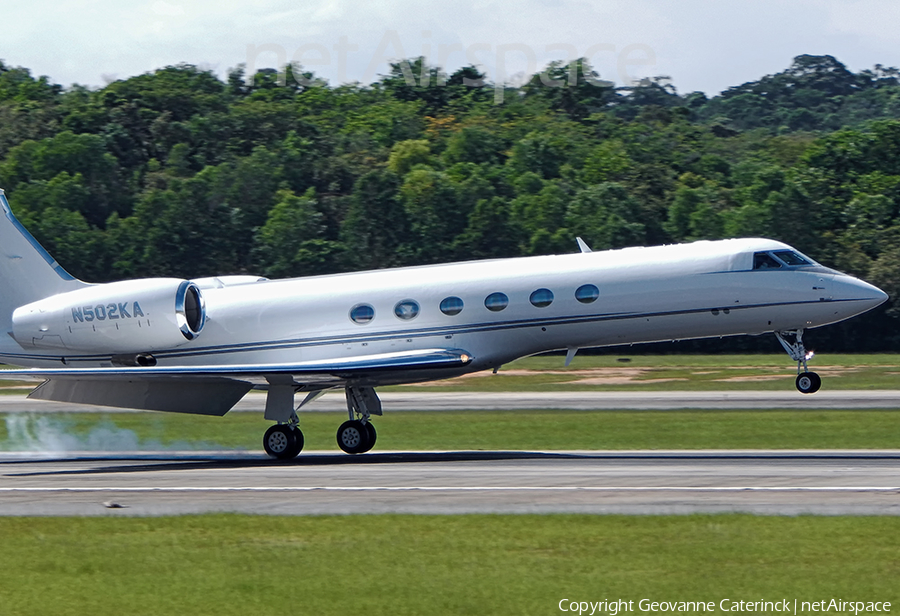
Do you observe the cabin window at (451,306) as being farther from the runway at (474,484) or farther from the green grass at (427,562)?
the green grass at (427,562)

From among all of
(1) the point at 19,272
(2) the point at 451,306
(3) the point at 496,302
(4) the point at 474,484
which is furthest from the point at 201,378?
(4) the point at 474,484

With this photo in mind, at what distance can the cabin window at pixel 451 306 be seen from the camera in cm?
2709

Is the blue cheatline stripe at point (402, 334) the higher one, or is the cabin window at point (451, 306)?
the cabin window at point (451, 306)

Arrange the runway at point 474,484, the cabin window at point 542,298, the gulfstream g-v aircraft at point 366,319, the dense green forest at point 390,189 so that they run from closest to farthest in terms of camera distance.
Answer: the runway at point 474,484 < the gulfstream g-v aircraft at point 366,319 < the cabin window at point 542,298 < the dense green forest at point 390,189

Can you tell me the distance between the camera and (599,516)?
16625 millimetres

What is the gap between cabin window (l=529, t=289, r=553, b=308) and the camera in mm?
26484

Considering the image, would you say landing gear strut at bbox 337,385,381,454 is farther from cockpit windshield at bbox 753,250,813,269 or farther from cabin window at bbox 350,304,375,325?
cockpit windshield at bbox 753,250,813,269

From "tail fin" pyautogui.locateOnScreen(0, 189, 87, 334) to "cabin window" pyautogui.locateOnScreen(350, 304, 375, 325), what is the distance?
679 cm


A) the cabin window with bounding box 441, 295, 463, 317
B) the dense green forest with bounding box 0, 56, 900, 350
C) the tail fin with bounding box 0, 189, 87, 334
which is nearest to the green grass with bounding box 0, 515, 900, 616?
the cabin window with bounding box 441, 295, 463, 317

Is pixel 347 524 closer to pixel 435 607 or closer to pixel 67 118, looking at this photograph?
pixel 435 607

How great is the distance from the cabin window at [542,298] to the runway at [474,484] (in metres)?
3.24

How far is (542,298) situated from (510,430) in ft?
28.3

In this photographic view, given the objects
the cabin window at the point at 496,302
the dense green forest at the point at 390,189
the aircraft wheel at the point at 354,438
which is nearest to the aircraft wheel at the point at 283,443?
→ the aircraft wheel at the point at 354,438

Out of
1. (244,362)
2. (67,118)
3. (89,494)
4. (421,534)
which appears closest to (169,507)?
(89,494)
